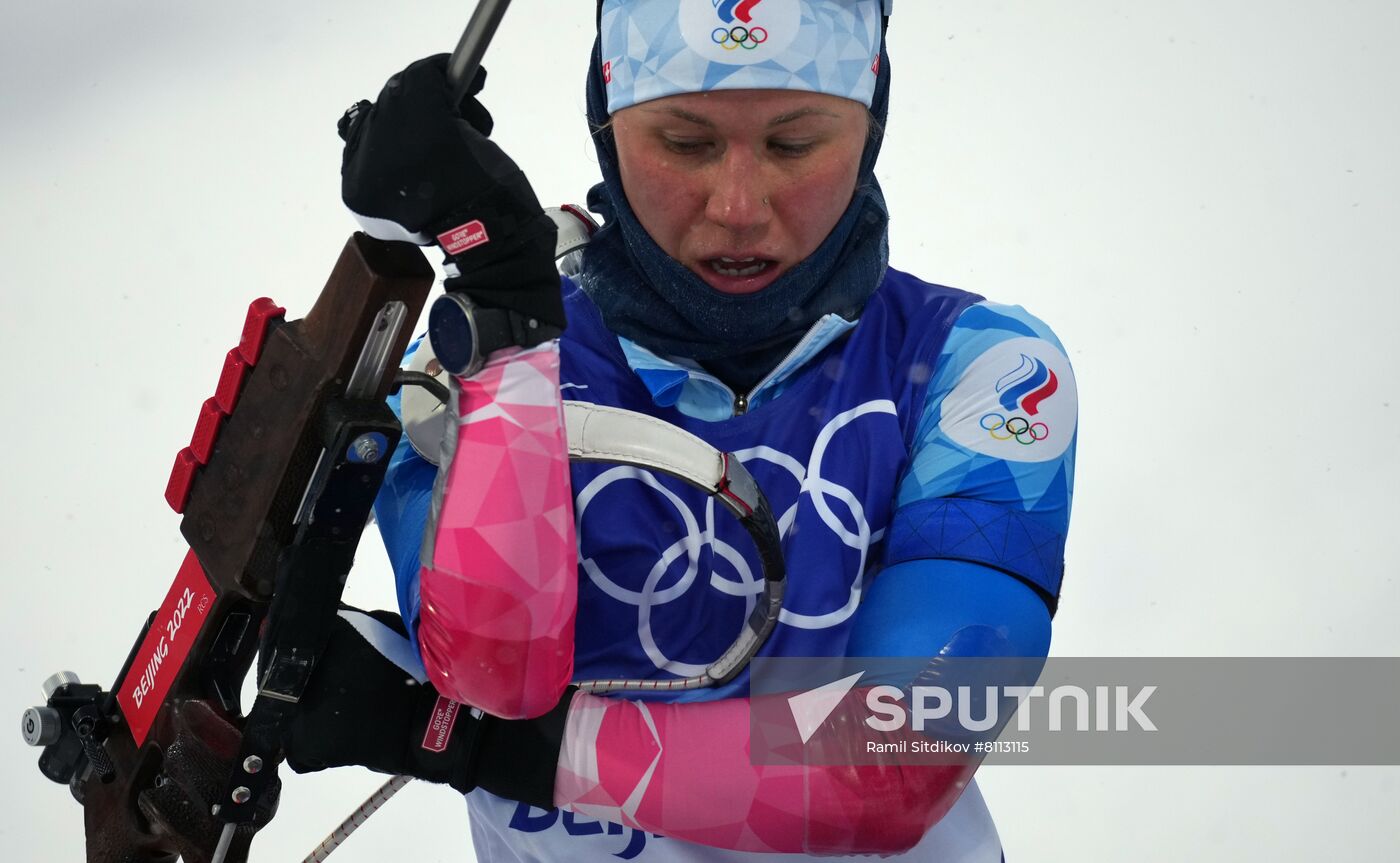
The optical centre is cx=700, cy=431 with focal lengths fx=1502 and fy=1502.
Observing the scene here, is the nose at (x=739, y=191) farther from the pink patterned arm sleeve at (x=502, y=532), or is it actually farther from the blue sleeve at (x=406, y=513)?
the blue sleeve at (x=406, y=513)

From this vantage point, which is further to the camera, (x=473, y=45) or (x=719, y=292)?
(x=719, y=292)

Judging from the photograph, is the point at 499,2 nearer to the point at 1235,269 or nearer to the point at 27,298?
the point at 1235,269

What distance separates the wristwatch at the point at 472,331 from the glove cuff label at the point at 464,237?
3cm

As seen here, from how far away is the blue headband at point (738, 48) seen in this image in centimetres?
119

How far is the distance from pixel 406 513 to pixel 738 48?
47cm

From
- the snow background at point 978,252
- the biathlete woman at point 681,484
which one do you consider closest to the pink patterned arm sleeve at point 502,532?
the biathlete woman at point 681,484

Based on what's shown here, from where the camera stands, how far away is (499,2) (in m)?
0.96

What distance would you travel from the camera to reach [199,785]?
1184mm

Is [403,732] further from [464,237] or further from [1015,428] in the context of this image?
[1015,428]

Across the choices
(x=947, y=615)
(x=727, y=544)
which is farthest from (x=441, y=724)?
(x=947, y=615)

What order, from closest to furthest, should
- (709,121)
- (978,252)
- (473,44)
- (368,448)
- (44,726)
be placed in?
1. (473,44)
2. (368,448)
3. (709,121)
4. (44,726)
5. (978,252)

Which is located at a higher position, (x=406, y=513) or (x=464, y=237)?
(x=464, y=237)

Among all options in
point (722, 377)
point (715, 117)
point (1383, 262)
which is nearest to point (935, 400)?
point (722, 377)

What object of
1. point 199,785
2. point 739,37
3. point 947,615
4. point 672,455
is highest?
point 739,37
